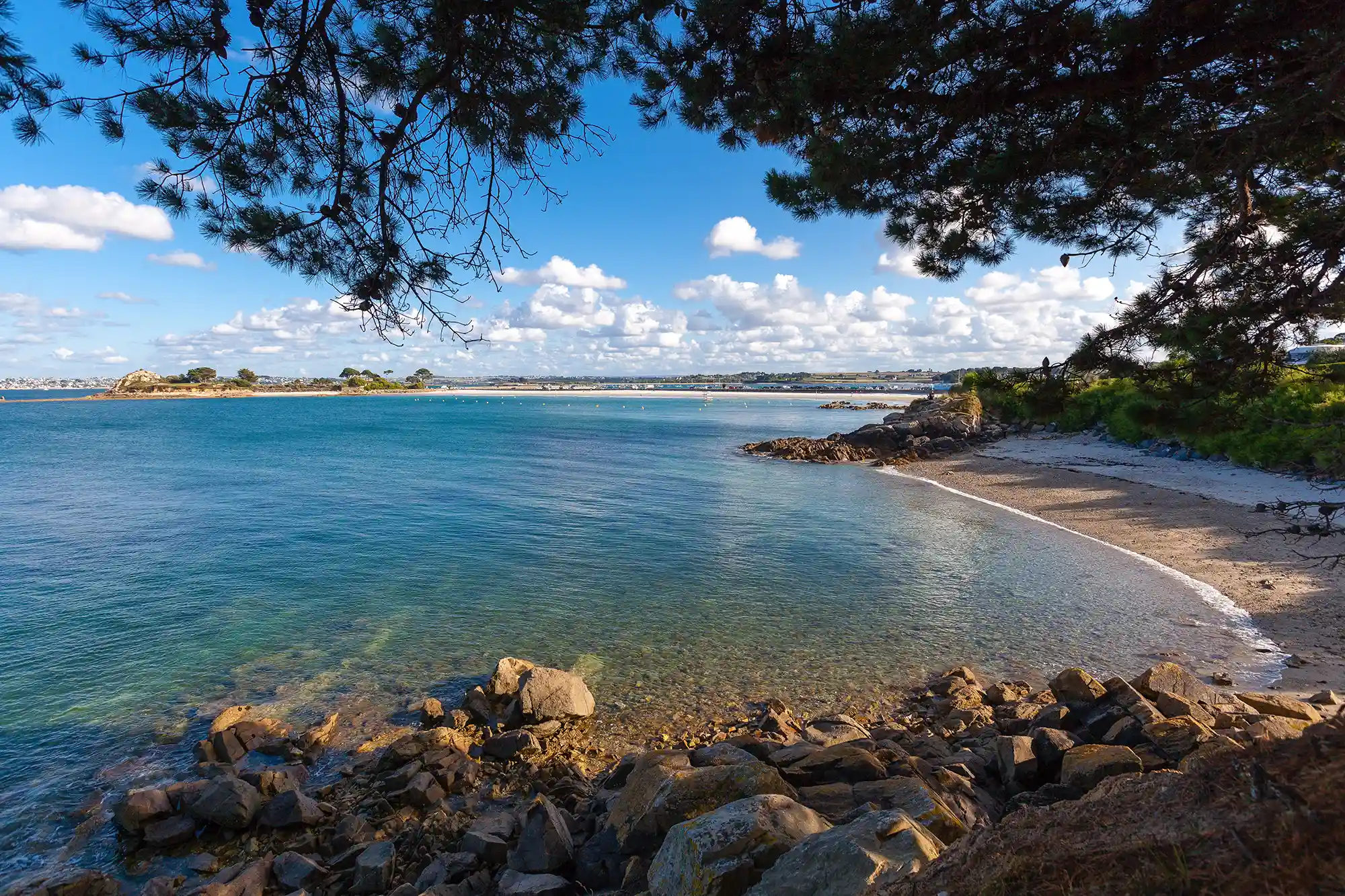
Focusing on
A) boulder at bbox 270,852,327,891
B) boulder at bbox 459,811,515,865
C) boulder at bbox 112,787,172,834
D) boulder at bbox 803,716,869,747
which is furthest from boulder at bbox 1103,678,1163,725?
boulder at bbox 112,787,172,834

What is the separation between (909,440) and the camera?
49.2 m

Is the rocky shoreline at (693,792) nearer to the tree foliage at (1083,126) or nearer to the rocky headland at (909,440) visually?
the tree foliage at (1083,126)

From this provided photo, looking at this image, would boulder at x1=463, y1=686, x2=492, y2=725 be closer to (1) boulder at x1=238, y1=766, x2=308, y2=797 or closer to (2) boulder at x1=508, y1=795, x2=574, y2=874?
(1) boulder at x1=238, y1=766, x2=308, y2=797

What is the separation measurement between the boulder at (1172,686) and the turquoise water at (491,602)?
8.31 feet

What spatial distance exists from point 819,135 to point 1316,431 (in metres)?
23.5

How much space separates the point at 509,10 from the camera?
598 centimetres

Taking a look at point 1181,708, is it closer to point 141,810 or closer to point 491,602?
point 141,810

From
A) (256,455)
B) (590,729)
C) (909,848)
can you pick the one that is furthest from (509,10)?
(256,455)

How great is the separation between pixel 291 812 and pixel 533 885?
3.80 metres

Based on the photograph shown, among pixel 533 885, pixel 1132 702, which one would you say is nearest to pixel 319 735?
pixel 533 885

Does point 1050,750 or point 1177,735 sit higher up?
point 1177,735

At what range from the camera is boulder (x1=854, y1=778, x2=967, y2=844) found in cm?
500

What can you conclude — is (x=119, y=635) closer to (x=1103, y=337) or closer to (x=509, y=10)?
(x=509, y=10)

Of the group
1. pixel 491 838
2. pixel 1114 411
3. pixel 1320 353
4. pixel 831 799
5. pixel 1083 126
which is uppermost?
pixel 1083 126
